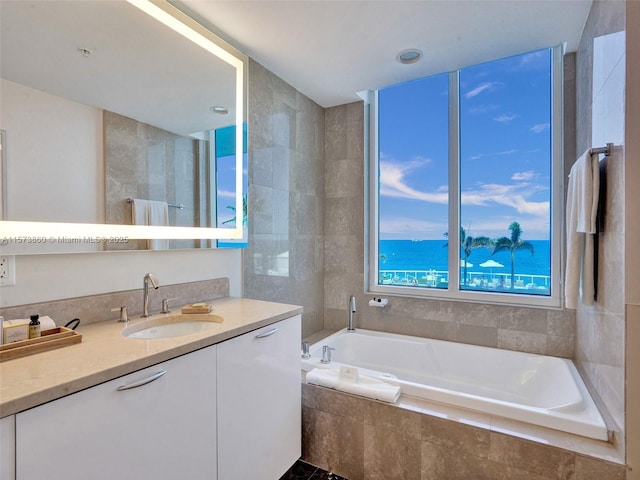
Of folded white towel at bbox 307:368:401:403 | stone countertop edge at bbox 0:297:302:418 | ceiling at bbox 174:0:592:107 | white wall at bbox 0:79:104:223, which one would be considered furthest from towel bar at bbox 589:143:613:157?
white wall at bbox 0:79:104:223

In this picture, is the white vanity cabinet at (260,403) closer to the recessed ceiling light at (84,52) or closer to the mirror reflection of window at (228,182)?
the mirror reflection of window at (228,182)

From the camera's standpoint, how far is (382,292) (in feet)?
9.77

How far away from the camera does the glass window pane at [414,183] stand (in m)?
2.80

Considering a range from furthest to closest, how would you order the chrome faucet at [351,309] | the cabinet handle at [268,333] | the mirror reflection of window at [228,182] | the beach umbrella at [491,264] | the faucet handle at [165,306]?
the chrome faucet at [351,309], the beach umbrella at [491,264], the mirror reflection of window at [228,182], the faucet handle at [165,306], the cabinet handle at [268,333]

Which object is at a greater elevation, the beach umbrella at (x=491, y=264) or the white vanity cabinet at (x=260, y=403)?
the beach umbrella at (x=491, y=264)

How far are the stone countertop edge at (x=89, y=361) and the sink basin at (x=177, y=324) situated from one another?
58 millimetres

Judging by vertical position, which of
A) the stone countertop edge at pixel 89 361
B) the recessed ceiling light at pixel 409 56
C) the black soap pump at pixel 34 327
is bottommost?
the stone countertop edge at pixel 89 361

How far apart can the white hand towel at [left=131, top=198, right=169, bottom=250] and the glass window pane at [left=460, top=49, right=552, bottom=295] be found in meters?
2.23

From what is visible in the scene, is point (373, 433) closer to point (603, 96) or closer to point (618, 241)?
point (618, 241)

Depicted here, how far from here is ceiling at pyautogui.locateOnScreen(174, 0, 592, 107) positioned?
1.76 metres

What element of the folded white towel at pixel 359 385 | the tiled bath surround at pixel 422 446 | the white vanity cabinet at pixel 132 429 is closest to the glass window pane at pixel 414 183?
the folded white towel at pixel 359 385

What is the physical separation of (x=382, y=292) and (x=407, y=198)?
88 cm

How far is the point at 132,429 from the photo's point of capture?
3.31 ft

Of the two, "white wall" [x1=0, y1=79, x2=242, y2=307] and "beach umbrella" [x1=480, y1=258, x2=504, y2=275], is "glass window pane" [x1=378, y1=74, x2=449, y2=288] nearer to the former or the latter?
"beach umbrella" [x1=480, y1=258, x2=504, y2=275]
